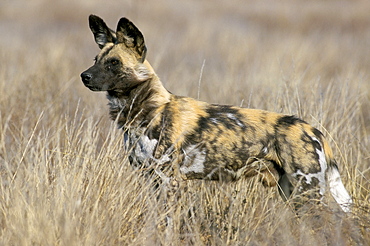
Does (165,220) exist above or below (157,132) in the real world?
below

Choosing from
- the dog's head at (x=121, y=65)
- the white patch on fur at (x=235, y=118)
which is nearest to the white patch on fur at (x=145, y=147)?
the dog's head at (x=121, y=65)

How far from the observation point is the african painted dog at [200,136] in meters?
3.12

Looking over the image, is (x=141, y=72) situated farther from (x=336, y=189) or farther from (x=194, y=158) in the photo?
(x=336, y=189)

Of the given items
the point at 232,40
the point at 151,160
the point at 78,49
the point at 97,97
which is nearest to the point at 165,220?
the point at 151,160

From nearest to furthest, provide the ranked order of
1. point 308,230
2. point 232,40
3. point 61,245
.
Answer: point 61,245
point 308,230
point 232,40

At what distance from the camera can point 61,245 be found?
8.00 feet

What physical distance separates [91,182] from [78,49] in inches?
292

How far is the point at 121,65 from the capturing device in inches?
128

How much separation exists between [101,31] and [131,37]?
0.91 ft

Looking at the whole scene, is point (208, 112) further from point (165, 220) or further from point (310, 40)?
point (310, 40)

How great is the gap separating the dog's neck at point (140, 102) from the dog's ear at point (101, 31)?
1.00 ft

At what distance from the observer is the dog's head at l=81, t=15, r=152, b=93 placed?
10.5ft

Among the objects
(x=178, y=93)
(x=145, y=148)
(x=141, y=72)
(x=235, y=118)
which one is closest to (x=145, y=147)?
(x=145, y=148)

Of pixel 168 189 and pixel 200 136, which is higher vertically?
pixel 200 136
